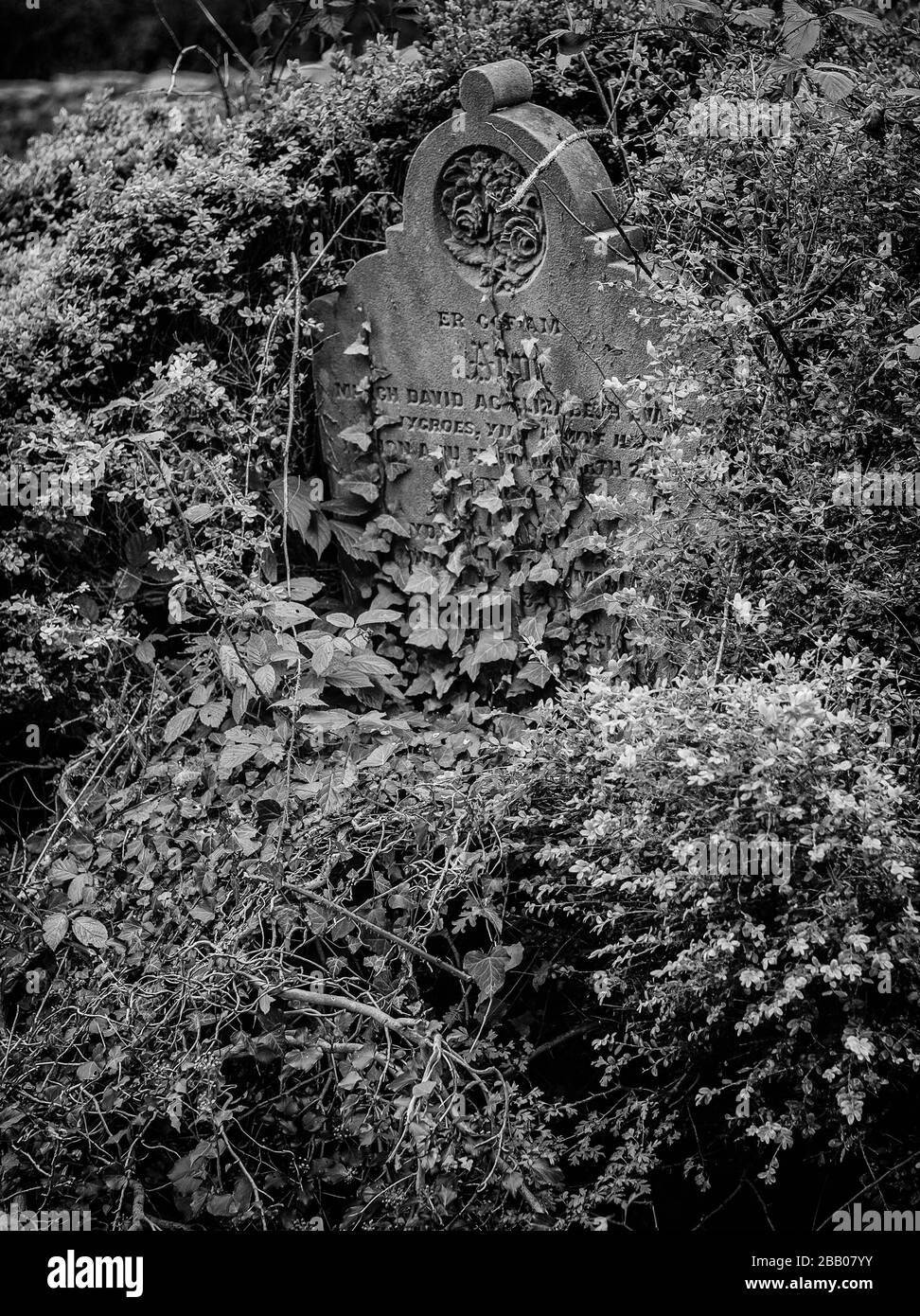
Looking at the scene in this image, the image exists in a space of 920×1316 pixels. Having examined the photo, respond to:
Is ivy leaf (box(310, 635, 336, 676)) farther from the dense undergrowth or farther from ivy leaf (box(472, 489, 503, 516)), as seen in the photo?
ivy leaf (box(472, 489, 503, 516))

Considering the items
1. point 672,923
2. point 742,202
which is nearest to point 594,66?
point 742,202

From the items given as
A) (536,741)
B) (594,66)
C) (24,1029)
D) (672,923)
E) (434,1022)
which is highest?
(594,66)

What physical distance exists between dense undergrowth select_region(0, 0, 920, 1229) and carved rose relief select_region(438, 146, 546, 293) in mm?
399

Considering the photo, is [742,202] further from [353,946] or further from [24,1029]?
[24,1029]

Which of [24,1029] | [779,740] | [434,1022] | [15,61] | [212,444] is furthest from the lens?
[15,61]

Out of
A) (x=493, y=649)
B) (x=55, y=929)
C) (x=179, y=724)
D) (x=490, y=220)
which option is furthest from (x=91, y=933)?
(x=490, y=220)

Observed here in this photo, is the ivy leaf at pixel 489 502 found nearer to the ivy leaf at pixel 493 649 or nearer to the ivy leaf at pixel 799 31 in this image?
the ivy leaf at pixel 493 649

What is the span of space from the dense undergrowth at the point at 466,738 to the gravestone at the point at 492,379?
13 cm

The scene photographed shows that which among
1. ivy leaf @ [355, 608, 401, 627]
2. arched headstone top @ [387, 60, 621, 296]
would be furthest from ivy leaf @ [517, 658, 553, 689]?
A: arched headstone top @ [387, 60, 621, 296]

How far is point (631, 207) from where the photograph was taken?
3861 millimetres

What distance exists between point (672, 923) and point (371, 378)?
2525 mm

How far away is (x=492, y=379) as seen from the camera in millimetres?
4270

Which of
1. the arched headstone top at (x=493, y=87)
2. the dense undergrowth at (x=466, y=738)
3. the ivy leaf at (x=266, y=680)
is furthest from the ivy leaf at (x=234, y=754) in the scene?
the arched headstone top at (x=493, y=87)

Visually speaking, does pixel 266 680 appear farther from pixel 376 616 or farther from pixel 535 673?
pixel 535 673
